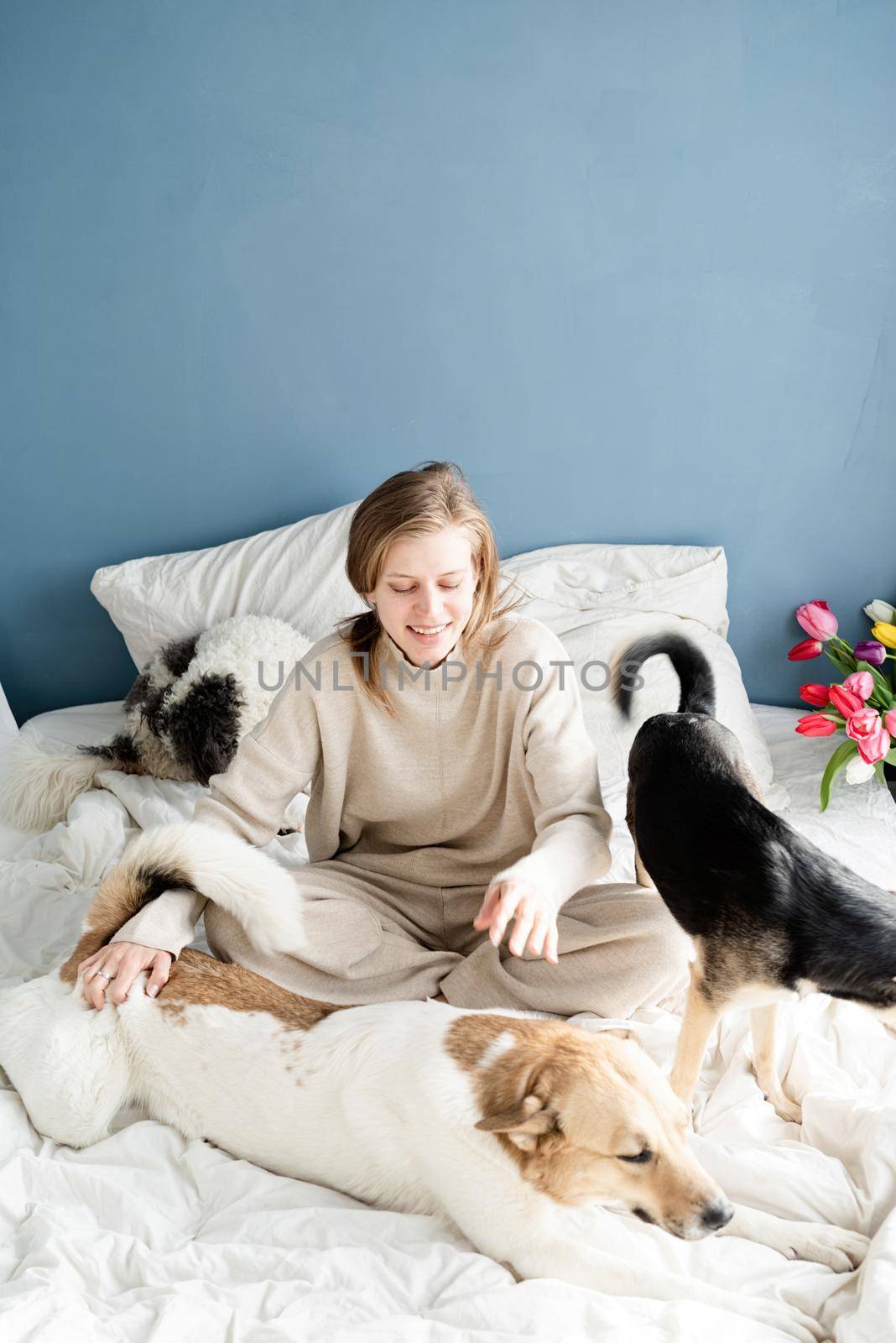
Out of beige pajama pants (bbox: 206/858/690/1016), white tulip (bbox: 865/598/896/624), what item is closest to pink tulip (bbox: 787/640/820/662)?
white tulip (bbox: 865/598/896/624)

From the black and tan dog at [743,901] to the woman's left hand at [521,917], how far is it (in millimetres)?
220

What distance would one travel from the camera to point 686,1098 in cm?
131

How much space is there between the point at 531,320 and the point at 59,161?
1.25 m

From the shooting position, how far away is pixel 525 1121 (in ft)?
3.43

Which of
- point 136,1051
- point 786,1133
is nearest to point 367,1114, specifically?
point 136,1051

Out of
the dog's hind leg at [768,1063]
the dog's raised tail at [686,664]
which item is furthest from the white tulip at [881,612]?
the dog's hind leg at [768,1063]

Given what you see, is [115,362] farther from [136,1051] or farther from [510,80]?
[136,1051]

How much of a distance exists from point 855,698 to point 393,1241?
1.55 meters

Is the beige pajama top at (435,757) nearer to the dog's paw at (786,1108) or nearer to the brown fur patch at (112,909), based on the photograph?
the brown fur patch at (112,909)

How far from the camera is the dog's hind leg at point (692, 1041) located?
129 cm

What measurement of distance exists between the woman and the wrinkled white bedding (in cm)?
19

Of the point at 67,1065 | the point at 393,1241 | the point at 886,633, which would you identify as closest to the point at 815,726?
the point at 886,633

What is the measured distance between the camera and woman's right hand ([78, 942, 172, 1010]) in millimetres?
1316

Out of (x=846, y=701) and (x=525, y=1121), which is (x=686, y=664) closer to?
(x=846, y=701)
